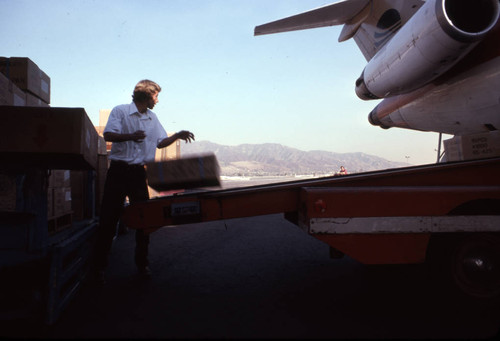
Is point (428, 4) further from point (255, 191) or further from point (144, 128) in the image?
point (144, 128)

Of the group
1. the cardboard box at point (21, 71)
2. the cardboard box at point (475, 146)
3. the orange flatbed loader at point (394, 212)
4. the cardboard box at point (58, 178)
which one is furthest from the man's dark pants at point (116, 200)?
the cardboard box at point (475, 146)

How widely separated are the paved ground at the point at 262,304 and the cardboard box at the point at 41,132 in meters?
1.17

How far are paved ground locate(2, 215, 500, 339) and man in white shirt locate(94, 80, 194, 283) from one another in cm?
38

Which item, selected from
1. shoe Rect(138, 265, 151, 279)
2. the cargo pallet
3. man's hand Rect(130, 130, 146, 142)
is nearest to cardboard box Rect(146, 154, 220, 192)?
man's hand Rect(130, 130, 146, 142)

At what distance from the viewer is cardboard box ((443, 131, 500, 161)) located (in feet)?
10.8

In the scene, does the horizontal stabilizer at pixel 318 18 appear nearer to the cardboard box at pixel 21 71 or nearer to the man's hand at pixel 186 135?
the cardboard box at pixel 21 71

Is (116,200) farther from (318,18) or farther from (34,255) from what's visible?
(318,18)

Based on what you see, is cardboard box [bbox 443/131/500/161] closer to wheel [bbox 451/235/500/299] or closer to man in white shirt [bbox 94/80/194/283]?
wheel [bbox 451/235/500/299]

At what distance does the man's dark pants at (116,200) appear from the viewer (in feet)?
9.80

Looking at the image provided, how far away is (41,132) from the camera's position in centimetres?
195

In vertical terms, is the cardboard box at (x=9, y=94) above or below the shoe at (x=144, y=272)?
above

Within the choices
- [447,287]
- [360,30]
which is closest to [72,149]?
[447,287]

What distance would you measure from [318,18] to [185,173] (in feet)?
22.8

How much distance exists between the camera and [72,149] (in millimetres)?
1993
